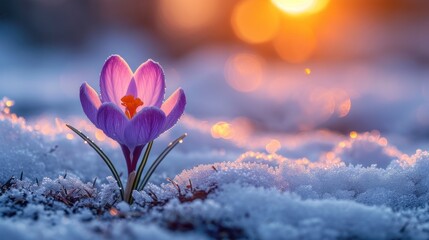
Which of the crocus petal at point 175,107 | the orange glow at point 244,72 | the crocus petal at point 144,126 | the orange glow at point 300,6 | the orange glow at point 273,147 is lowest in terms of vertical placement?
the crocus petal at point 144,126

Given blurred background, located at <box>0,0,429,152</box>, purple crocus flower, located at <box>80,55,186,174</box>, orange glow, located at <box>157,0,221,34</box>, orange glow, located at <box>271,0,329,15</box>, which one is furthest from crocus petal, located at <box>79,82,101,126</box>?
orange glow, located at <box>157,0,221,34</box>

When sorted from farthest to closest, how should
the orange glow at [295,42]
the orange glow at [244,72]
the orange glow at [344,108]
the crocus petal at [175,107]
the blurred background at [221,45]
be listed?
the orange glow at [295,42], the blurred background at [221,45], the orange glow at [244,72], the orange glow at [344,108], the crocus petal at [175,107]

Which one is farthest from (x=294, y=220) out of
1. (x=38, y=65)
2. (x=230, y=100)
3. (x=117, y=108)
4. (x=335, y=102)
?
(x=38, y=65)

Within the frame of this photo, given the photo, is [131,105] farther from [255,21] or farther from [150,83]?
[255,21]

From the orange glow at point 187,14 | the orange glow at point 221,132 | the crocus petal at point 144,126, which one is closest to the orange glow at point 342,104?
the orange glow at point 221,132

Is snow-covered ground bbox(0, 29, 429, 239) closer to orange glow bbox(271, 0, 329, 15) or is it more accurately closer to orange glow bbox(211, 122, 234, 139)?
orange glow bbox(211, 122, 234, 139)

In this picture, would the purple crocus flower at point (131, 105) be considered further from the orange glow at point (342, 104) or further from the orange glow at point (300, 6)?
the orange glow at point (300, 6)
